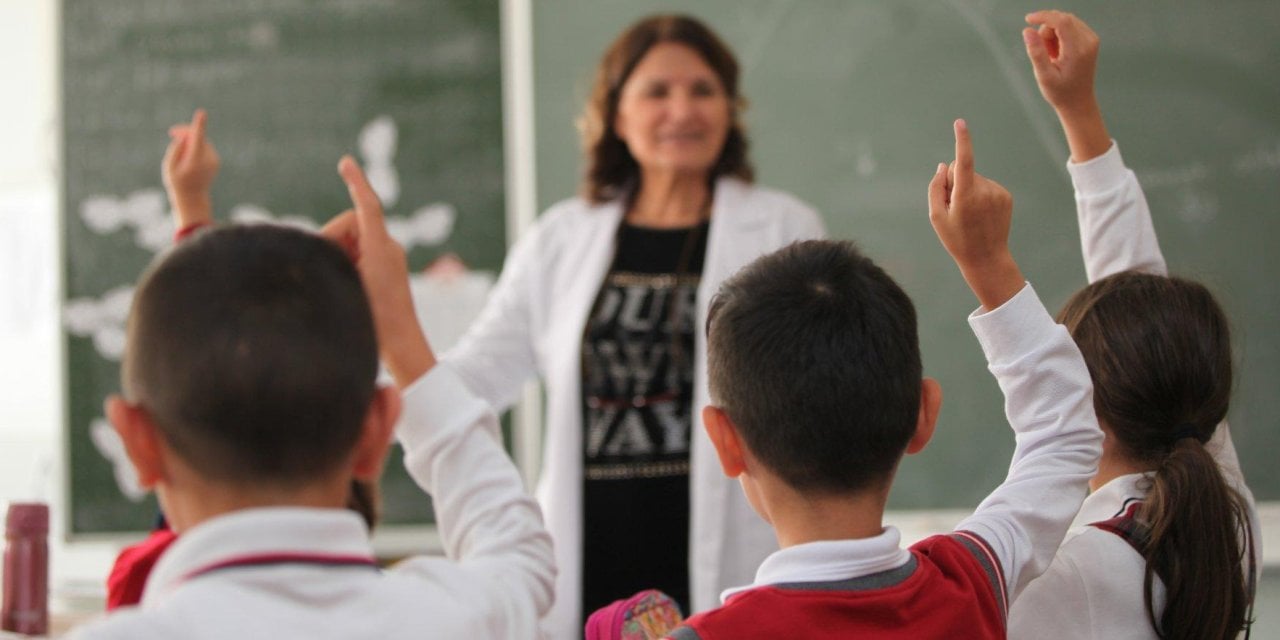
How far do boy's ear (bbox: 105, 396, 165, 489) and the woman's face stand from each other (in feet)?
5.64

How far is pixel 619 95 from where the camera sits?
2645 mm

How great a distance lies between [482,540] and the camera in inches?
39.7

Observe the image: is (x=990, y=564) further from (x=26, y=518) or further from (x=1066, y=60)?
(x=26, y=518)

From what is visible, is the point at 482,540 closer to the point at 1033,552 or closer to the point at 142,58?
the point at 1033,552

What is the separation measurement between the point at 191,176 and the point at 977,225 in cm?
88

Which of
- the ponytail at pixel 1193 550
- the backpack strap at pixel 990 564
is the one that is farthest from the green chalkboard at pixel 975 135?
the backpack strap at pixel 990 564

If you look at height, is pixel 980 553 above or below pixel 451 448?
below

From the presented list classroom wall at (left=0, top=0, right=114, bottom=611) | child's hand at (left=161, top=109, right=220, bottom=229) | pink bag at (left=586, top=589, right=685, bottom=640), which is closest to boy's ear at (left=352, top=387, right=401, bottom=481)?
pink bag at (left=586, top=589, right=685, bottom=640)

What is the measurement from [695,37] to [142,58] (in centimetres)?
164

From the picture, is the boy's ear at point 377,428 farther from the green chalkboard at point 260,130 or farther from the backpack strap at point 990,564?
the green chalkboard at point 260,130

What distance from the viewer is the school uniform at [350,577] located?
31.3 inches

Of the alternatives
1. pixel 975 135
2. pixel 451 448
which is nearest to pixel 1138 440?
pixel 451 448

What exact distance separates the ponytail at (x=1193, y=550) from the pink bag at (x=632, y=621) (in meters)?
0.49

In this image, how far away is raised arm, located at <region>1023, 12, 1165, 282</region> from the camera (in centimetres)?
151
